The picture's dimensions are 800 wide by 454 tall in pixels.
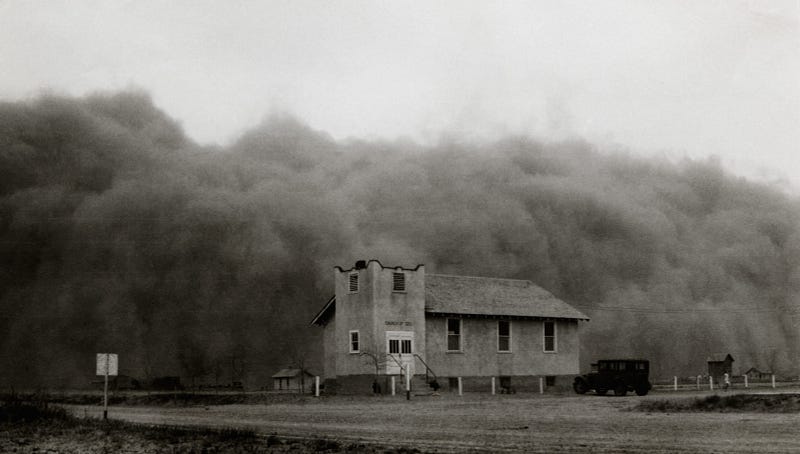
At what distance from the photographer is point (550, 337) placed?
148 ft

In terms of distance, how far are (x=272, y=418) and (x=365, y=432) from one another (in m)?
5.74

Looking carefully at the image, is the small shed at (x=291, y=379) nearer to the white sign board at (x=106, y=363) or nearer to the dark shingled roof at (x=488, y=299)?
the dark shingled roof at (x=488, y=299)

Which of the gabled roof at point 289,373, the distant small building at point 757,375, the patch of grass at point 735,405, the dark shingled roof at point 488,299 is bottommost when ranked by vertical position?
the distant small building at point 757,375

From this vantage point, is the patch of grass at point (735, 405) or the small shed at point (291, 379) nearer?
the patch of grass at point (735, 405)

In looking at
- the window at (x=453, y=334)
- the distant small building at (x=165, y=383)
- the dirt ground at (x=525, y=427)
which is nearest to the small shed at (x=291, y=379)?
the distant small building at (x=165, y=383)

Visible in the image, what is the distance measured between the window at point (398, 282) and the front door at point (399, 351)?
6.30 feet

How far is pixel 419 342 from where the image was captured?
1593 inches

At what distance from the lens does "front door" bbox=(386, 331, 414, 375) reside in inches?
1551

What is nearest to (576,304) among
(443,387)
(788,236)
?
(788,236)

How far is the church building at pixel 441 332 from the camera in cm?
3966

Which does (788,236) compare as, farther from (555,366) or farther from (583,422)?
(583,422)

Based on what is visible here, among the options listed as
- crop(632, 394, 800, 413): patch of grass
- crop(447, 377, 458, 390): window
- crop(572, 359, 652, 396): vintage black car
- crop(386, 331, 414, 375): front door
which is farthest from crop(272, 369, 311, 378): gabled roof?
crop(632, 394, 800, 413): patch of grass

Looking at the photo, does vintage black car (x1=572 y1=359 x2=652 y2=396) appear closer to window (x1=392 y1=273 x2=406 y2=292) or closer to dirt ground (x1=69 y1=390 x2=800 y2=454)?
window (x1=392 y1=273 x2=406 y2=292)

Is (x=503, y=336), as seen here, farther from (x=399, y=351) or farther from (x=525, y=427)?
(x=525, y=427)
